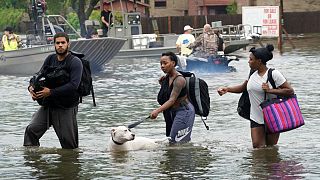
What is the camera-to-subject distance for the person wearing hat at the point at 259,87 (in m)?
12.3

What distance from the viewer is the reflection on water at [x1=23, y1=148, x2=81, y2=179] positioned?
11719 millimetres

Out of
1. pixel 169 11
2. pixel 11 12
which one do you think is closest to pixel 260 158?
pixel 169 11

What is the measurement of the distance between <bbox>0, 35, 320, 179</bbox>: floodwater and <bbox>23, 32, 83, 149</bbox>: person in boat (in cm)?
43

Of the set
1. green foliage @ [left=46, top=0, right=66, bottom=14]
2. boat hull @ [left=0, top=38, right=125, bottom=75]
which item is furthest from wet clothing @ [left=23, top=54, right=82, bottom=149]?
green foliage @ [left=46, top=0, right=66, bottom=14]

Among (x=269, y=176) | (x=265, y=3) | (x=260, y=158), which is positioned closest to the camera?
(x=269, y=176)

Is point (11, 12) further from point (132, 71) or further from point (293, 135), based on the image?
point (293, 135)

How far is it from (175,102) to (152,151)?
0.76 metres

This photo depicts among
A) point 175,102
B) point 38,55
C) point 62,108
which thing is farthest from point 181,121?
point 38,55

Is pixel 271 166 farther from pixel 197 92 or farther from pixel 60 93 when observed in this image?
pixel 60 93

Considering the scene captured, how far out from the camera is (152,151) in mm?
13320

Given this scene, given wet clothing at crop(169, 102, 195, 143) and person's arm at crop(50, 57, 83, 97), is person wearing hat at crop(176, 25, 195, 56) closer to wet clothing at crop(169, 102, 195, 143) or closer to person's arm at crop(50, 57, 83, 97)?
wet clothing at crop(169, 102, 195, 143)

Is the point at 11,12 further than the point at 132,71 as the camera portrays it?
Yes

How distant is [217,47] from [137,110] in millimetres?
9447

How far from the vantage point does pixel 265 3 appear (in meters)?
79.9
